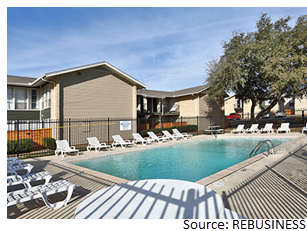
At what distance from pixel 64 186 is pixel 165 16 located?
1126 centimetres

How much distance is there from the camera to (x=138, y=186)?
11.4 ft

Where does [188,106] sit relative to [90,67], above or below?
below

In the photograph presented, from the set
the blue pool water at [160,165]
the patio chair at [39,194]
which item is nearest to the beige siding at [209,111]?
the blue pool water at [160,165]

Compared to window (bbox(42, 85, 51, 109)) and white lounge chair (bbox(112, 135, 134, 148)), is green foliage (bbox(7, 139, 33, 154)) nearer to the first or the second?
window (bbox(42, 85, 51, 109))

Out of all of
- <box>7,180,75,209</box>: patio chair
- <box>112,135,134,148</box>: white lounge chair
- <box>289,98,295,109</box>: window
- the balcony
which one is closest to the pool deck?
<box>7,180,75,209</box>: patio chair

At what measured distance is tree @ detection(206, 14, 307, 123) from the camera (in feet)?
53.1

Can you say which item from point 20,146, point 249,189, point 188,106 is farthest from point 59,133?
point 188,106

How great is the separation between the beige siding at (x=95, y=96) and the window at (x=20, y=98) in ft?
17.7

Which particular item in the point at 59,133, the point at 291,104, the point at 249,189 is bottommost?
the point at 249,189

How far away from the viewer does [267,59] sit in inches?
682

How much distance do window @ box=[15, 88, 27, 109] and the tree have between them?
1838cm

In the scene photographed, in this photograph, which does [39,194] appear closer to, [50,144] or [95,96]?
[50,144]

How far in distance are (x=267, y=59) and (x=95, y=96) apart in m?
15.9

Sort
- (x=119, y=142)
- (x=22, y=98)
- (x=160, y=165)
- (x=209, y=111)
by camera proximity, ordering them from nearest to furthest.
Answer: (x=160, y=165)
(x=119, y=142)
(x=22, y=98)
(x=209, y=111)
